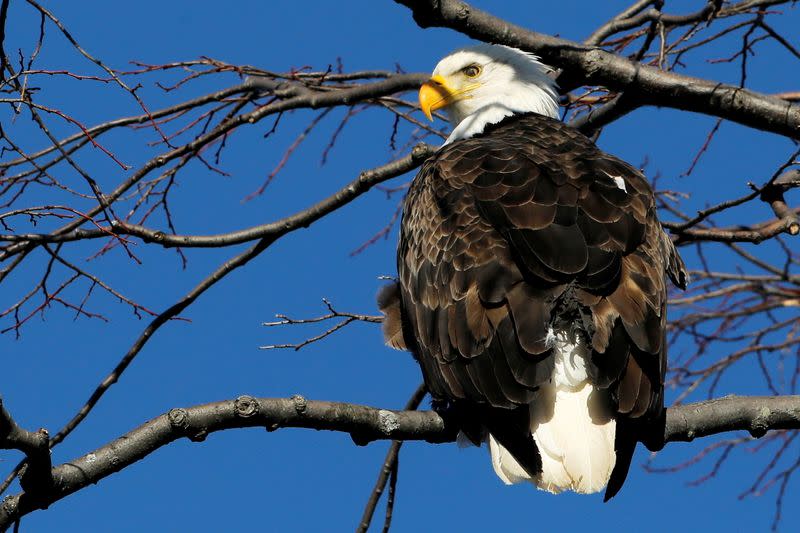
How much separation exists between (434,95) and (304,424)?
2.85m

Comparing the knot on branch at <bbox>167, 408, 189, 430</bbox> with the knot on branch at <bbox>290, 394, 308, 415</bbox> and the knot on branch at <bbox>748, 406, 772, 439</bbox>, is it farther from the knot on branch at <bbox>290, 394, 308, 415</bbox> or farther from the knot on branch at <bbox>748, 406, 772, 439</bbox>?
the knot on branch at <bbox>748, 406, 772, 439</bbox>

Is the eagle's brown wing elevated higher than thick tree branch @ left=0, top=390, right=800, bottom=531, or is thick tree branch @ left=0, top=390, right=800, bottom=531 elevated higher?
the eagle's brown wing

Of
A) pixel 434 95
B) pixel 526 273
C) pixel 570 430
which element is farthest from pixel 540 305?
pixel 434 95

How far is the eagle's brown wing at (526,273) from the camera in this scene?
160 inches

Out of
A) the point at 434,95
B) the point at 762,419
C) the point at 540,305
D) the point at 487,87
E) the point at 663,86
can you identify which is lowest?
the point at 762,419

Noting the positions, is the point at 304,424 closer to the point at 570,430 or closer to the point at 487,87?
the point at 570,430

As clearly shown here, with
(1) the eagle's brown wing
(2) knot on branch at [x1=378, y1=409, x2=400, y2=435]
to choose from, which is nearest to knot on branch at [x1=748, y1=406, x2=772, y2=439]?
(1) the eagle's brown wing

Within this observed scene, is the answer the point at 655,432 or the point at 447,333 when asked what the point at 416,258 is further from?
the point at 655,432

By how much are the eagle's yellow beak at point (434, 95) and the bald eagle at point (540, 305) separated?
3.61 ft

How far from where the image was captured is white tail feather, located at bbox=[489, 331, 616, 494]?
4016 millimetres

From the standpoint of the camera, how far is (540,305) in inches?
161

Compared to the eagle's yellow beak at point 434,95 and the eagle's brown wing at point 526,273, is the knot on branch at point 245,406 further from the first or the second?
the eagle's yellow beak at point 434,95

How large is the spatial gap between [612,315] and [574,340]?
0.17 metres

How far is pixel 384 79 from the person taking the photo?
5809 millimetres
